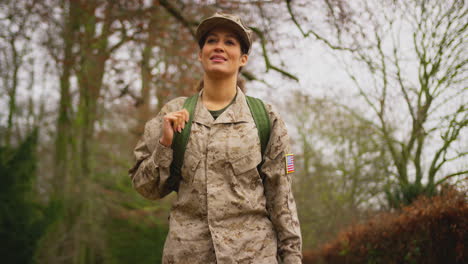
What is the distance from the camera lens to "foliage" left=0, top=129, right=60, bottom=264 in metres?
6.81

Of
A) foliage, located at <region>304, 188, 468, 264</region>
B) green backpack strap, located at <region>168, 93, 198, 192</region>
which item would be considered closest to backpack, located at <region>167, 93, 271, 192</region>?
green backpack strap, located at <region>168, 93, 198, 192</region>

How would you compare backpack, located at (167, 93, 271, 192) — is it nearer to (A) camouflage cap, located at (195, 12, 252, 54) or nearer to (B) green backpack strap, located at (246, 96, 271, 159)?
(B) green backpack strap, located at (246, 96, 271, 159)

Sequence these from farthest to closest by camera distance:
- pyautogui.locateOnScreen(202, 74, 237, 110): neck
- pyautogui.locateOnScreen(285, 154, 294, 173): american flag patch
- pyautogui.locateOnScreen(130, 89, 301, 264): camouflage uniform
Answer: pyautogui.locateOnScreen(202, 74, 237, 110): neck, pyautogui.locateOnScreen(285, 154, 294, 173): american flag patch, pyautogui.locateOnScreen(130, 89, 301, 264): camouflage uniform

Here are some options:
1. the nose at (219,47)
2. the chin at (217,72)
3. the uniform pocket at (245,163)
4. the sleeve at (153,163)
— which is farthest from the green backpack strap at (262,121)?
the sleeve at (153,163)

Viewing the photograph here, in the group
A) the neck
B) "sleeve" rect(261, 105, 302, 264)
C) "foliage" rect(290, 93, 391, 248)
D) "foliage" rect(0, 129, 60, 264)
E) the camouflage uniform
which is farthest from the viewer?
"foliage" rect(290, 93, 391, 248)

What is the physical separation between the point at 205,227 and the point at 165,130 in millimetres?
622

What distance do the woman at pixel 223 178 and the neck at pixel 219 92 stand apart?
1 cm

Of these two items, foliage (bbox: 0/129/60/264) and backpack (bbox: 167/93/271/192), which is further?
foliage (bbox: 0/129/60/264)

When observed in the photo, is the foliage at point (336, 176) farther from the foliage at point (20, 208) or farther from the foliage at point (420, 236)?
the foliage at point (20, 208)

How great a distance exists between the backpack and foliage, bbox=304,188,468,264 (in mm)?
2588

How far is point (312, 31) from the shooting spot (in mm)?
6938

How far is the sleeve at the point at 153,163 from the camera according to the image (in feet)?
8.14

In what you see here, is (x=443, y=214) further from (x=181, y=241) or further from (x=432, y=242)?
(x=181, y=241)

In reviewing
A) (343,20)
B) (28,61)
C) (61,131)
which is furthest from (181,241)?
(28,61)
